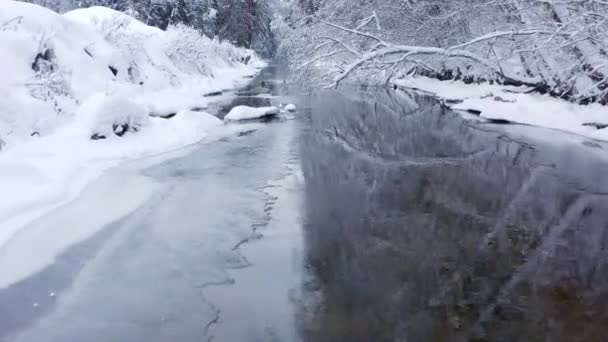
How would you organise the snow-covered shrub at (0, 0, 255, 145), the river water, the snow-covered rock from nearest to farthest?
1. the river water
2. the snow-covered shrub at (0, 0, 255, 145)
3. the snow-covered rock

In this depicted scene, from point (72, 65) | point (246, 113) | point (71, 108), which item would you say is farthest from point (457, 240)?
point (72, 65)

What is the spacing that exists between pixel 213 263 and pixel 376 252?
74.9 inches

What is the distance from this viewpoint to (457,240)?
661cm

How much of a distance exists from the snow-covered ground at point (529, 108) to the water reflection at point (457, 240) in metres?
2.20

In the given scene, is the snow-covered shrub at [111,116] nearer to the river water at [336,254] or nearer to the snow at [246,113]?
the river water at [336,254]

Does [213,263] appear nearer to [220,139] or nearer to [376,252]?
[376,252]

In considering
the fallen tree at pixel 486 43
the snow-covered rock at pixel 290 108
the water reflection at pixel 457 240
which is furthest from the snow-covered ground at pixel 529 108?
the snow-covered rock at pixel 290 108

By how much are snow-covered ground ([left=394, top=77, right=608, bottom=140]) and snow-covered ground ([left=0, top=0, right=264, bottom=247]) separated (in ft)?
30.4

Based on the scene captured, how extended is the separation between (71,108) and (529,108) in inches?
532

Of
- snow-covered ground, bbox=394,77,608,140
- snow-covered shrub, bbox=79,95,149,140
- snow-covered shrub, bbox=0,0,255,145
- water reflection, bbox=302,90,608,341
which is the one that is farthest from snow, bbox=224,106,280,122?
snow-covered ground, bbox=394,77,608,140

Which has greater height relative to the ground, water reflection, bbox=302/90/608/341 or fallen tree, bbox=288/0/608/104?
fallen tree, bbox=288/0/608/104

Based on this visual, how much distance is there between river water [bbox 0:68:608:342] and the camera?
467 cm

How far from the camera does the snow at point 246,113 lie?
54.0 ft

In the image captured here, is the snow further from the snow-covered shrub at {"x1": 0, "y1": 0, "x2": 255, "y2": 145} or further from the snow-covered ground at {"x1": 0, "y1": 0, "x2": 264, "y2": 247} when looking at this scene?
the snow-covered shrub at {"x1": 0, "y1": 0, "x2": 255, "y2": 145}
